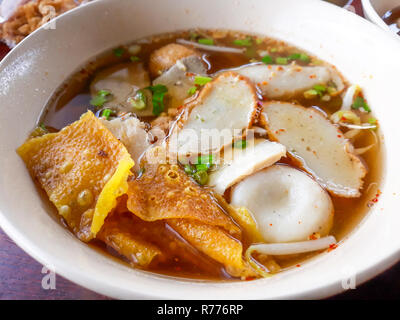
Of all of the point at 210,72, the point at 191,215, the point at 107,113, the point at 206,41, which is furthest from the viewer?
the point at 206,41

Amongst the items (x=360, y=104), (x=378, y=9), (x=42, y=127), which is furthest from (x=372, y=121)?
(x=42, y=127)

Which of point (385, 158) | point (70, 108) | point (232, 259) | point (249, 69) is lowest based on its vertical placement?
point (385, 158)

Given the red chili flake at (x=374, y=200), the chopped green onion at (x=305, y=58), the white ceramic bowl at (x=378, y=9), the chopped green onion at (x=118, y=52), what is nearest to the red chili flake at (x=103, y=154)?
the chopped green onion at (x=118, y=52)

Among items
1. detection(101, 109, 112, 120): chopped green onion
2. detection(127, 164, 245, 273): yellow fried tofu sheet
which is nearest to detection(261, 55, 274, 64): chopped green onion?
detection(101, 109, 112, 120): chopped green onion

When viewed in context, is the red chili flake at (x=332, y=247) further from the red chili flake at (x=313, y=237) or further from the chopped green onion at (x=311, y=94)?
the chopped green onion at (x=311, y=94)

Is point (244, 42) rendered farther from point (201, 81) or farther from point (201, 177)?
point (201, 177)

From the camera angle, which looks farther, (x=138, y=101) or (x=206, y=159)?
(x=138, y=101)

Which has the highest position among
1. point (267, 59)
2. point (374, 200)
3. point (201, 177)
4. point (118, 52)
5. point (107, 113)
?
point (118, 52)
